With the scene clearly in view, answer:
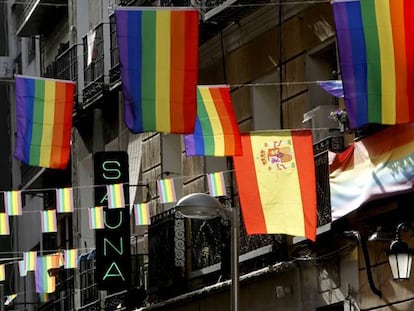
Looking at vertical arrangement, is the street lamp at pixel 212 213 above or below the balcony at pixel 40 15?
A: below

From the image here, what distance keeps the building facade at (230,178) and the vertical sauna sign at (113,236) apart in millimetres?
179

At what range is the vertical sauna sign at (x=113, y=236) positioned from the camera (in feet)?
104

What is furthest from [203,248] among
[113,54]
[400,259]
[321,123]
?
[400,259]

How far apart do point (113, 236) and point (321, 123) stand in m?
9.26

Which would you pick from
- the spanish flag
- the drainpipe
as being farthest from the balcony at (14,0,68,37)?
the drainpipe

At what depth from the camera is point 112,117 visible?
34719 mm

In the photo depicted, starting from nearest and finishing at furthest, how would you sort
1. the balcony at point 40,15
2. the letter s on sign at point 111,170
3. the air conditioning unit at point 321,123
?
the air conditioning unit at point 321,123 → the letter s on sign at point 111,170 → the balcony at point 40,15

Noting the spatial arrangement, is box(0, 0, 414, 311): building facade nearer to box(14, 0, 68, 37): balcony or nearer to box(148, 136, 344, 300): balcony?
box(148, 136, 344, 300): balcony

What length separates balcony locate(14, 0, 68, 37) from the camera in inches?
1603

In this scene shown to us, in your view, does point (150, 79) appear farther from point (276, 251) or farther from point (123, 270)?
point (123, 270)

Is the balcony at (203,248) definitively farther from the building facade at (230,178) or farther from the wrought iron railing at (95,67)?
the wrought iron railing at (95,67)

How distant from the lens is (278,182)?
22.5m

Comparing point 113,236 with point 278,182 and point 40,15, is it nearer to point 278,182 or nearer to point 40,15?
point 278,182

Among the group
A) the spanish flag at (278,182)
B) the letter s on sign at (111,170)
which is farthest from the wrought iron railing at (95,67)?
the spanish flag at (278,182)
